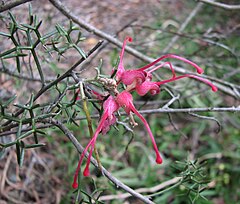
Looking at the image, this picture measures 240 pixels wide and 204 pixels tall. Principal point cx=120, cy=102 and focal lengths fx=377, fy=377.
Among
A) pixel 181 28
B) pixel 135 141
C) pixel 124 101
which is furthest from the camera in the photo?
pixel 181 28

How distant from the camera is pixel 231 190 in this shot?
1.72m

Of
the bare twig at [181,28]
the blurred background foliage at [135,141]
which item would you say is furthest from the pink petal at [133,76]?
the bare twig at [181,28]

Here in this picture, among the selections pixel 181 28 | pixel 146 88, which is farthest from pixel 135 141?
pixel 146 88

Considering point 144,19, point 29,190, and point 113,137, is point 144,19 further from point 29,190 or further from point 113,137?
point 29,190

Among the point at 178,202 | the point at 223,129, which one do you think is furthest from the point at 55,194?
the point at 223,129

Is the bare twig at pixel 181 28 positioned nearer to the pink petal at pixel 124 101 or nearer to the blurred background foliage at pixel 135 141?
the blurred background foliage at pixel 135 141

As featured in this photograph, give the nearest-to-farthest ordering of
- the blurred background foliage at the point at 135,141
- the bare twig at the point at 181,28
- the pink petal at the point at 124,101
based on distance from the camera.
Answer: the pink petal at the point at 124,101 → the blurred background foliage at the point at 135,141 → the bare twig at the point at 181,28

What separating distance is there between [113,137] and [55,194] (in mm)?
408

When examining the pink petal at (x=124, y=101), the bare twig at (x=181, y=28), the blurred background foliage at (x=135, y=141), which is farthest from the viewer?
the bare twig at (x=181, y=28)

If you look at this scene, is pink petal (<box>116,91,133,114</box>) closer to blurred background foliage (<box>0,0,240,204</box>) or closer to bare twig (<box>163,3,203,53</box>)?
blurred background foliage (<box>0,0,240,204</box>)

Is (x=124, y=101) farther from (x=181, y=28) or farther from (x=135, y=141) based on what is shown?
(x=181, y=28)

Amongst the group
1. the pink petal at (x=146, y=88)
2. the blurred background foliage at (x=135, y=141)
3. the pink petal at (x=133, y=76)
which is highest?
the pink petal at (x=133, y=76)

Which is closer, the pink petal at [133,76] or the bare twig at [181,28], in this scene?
the pink petal at [133,76]

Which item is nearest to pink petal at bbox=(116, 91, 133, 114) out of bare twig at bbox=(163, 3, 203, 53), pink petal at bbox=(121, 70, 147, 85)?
pink petal at bbox=(121, 70, 147, 85)
